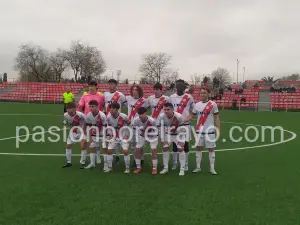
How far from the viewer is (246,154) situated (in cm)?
973

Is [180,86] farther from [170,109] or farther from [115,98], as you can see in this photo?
[115,98]

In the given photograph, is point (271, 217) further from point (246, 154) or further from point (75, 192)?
point (246, 154)

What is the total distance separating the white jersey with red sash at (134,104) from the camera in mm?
8375

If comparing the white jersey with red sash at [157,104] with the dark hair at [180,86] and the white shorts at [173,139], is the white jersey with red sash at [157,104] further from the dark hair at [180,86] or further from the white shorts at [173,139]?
the white shorts at [173,139]

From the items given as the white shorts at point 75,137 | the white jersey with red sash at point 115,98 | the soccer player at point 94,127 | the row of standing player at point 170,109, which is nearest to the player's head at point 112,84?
the row of standing player at point 170,109

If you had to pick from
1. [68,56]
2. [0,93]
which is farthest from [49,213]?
[68,56]

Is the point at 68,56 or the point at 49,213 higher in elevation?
the point at 68,56

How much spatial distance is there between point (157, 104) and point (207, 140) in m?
1.53

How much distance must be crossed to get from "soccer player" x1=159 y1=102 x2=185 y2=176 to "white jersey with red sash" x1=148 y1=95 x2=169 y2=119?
566 millimetres

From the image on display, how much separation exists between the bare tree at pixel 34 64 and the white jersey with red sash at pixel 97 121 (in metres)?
78.0

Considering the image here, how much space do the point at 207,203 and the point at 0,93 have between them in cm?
4857

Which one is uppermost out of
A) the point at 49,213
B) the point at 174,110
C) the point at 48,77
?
the point at 48,77

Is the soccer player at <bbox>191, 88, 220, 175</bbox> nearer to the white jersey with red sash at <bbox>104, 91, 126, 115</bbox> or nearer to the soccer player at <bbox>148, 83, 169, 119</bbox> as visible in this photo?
the soccer player at <bbox>148, 83, 169, 119</bbox>

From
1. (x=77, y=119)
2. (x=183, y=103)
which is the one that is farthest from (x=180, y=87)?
(x=77, y=119)
